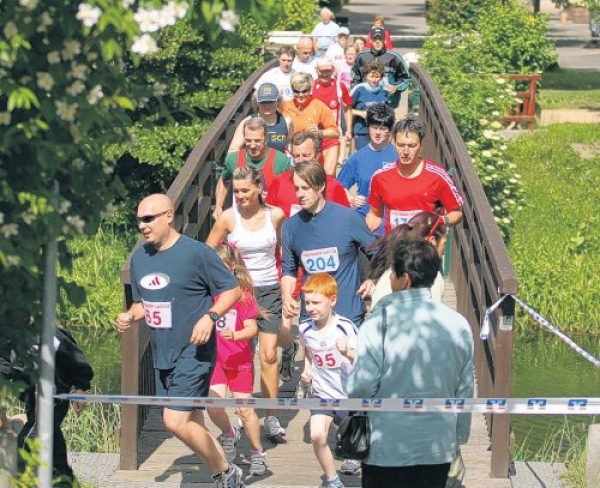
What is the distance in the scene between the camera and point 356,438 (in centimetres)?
627

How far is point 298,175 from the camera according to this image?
878 centimetres

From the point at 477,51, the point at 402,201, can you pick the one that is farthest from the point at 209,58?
the point at 402,201

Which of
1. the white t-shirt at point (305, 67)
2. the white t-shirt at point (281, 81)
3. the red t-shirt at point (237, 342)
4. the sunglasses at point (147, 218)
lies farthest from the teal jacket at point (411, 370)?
the white t-shirt at point (305, 67)

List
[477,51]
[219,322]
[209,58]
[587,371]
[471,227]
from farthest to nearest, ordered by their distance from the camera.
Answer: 1. [477,51]
2. [209,58]
3. [587,371]
4. [471,227]
5. [219,322]

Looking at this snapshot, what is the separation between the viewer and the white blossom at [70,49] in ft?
16.0

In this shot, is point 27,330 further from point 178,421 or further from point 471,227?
point 471,227

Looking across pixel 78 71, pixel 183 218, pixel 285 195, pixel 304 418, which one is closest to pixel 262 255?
pixel 285 195

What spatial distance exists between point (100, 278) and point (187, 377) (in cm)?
1218

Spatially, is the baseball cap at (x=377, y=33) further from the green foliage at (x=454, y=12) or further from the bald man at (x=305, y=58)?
the green foliage at (x=454, y=12)

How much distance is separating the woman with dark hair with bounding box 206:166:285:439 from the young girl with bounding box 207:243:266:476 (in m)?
0.47

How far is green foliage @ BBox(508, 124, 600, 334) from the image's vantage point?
60.6 ft

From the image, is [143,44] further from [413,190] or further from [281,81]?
[281,81]

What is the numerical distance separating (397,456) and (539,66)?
26524 mm

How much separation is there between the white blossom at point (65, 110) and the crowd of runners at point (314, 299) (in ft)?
5.74
